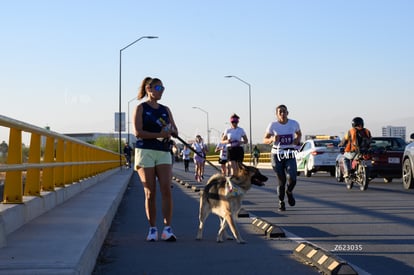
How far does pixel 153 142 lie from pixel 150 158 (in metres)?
0.19

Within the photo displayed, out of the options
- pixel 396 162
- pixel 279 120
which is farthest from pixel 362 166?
pixel 279 120

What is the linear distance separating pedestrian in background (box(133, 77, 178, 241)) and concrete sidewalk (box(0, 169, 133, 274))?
75 centimetres

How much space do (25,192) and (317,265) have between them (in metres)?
4.63

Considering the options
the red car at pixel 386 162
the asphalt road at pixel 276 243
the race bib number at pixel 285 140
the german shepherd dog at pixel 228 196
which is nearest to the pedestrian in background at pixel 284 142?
the race bib number at pixel 285 140

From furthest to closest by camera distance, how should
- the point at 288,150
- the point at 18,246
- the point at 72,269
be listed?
the point at 288,150 < the point at 18,246 < the point at 72,269

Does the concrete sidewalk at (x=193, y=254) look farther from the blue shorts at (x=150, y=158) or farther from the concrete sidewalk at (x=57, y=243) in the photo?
the blue shorts at (x=150, y=158)

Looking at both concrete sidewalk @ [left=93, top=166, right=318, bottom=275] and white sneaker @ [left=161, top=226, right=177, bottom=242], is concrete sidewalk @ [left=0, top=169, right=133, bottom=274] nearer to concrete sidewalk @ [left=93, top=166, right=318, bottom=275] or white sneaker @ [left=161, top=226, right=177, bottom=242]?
concrete sidewalk @ [left=93, top=166, right=318, bottom=275]

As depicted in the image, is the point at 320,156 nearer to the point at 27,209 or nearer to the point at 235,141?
the point at 235,141

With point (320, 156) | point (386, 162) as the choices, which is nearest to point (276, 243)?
point (386, 162)

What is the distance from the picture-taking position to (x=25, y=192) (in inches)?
388

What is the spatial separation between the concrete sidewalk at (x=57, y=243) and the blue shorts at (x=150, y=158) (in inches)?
32.8

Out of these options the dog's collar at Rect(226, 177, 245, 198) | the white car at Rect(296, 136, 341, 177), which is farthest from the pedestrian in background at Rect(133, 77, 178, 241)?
the white car at Rect(296, 136, 341, 177)

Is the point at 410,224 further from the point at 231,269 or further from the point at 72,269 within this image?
the point at 72,269

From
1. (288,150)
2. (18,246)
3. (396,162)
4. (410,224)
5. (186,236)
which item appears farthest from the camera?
(396,162)
